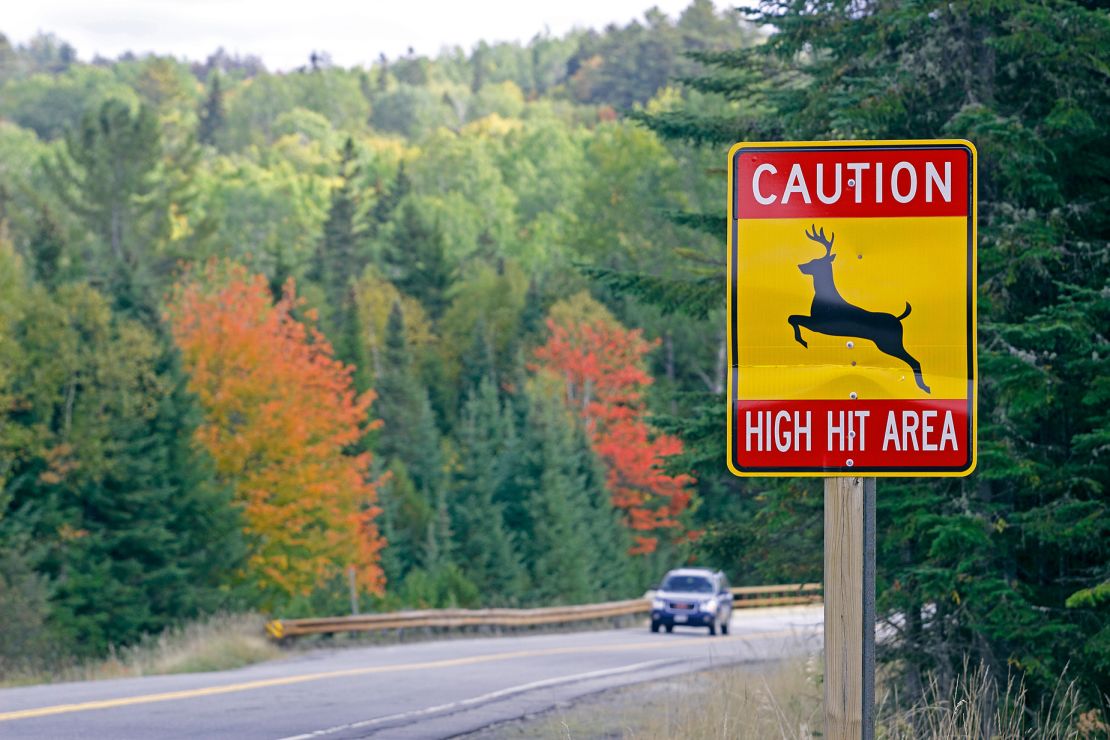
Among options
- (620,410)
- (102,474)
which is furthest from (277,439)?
(620,410)

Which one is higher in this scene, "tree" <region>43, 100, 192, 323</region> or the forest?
"tree" <region>43, 100, 192, 323</region>

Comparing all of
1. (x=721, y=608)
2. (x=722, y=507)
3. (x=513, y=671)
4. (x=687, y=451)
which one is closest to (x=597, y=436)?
(x=722, y=507)

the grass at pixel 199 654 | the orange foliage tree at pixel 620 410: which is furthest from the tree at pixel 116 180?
the grass at pixel 199 654

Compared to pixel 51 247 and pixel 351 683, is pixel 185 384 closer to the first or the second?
pixel 51 247

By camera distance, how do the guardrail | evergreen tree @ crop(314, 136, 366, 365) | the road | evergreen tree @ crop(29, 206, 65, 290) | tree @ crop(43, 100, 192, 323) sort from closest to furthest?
the road → the guardrail → evergreen tree @ crop(29, 206, 65, 290) → tree @ crop(43, 100, 192, 323) → evergreen tree @ crop(314, 136, 366, 365)

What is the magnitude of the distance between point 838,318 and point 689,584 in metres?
31.4

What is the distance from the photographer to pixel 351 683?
1780 centimetres

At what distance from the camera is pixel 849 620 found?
576 cm

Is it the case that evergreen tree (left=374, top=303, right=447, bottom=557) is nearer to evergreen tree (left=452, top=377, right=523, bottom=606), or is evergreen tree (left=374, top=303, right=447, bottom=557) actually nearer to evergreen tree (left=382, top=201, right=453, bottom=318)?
evergreen tree (left=382, top=201, right=453, bottom=318)

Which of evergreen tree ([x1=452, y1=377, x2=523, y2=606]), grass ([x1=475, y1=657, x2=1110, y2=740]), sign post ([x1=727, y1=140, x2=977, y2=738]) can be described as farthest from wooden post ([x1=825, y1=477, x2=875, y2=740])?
evergreen tree ([x1=452, y1=377, x2=523, y2=606])

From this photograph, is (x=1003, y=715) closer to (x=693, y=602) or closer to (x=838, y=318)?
(x=838, y=318)

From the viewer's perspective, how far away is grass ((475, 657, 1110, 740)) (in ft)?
33.4

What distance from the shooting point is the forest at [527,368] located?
40.8ft

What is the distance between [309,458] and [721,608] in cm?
2233
